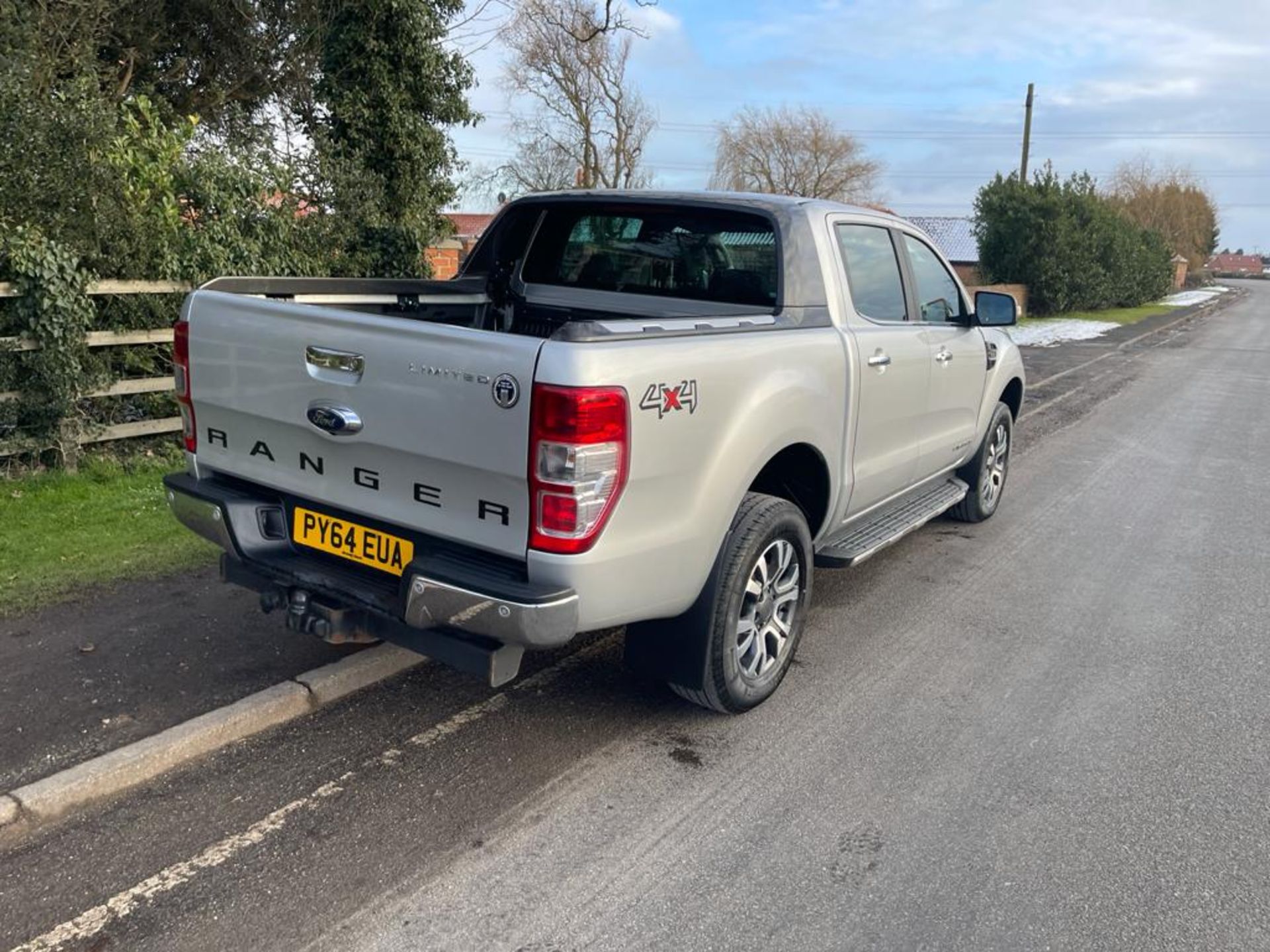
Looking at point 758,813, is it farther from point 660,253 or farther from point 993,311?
point 993,311

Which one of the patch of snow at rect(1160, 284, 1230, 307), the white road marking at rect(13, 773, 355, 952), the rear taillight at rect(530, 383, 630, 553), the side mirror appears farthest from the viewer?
the patch of snow at rect(1160, 284, 1230, 307)

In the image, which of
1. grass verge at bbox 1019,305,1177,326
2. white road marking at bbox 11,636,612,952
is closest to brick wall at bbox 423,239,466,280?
white road marking at bbox 11,636,612,952

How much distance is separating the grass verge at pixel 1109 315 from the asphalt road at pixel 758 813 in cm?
2317

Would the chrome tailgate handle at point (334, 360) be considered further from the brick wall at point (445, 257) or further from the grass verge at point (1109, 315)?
the grass verge at point (1109, 315)

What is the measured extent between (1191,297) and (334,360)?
5831 centimetres

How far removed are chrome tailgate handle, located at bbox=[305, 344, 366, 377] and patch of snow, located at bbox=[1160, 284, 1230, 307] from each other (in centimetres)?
4415

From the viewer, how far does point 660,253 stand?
4691 millimetres

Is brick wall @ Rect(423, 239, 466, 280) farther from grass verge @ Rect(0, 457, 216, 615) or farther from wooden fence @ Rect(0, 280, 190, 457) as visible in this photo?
grass verge @ Rect(0, 457, 216, 615)

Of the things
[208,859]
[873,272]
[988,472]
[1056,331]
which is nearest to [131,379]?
[208,859]

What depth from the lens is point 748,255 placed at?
4.45 m

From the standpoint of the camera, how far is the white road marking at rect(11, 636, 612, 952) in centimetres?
268

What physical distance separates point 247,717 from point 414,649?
81cm

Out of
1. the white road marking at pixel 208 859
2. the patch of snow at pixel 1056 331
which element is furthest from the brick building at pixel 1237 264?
the white road marking at pixel 208 859

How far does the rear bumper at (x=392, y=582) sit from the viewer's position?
120 inches
